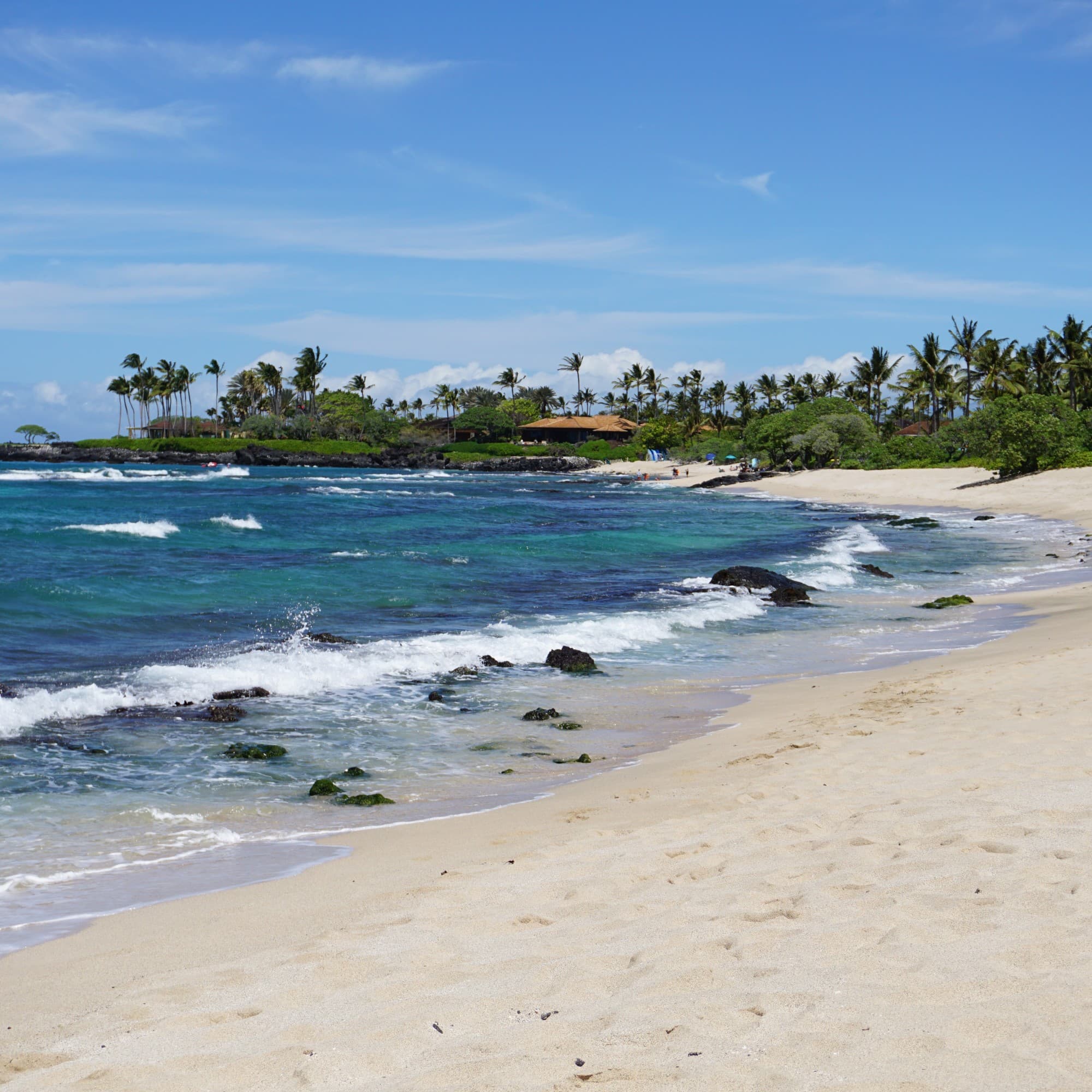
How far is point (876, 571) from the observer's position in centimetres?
2611

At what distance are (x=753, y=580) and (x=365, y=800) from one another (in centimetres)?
1557

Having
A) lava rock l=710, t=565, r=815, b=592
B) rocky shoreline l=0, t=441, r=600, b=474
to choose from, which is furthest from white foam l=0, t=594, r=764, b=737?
rocky shoreline l=0, t=441, r=600, b=474

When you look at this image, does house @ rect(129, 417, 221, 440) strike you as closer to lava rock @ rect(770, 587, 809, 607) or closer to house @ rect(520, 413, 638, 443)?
house @ rect(520, 413, 638, 443)

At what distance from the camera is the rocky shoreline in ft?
386

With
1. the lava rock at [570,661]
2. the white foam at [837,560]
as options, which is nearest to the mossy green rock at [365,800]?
the lava rock at [570,661]

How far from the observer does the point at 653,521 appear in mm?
46594

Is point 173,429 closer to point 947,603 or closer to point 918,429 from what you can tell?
point 918,429

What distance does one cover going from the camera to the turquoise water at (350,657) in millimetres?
8414

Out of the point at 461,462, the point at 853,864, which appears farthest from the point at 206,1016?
the point at 461,462

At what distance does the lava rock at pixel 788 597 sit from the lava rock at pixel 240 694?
1157 centimetres

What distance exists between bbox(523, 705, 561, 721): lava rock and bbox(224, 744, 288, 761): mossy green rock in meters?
2.92

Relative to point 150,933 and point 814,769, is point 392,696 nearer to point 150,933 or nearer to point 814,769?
point 814,769

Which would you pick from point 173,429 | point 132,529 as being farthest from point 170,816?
point 173,429

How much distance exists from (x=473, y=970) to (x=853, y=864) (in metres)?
2.31
